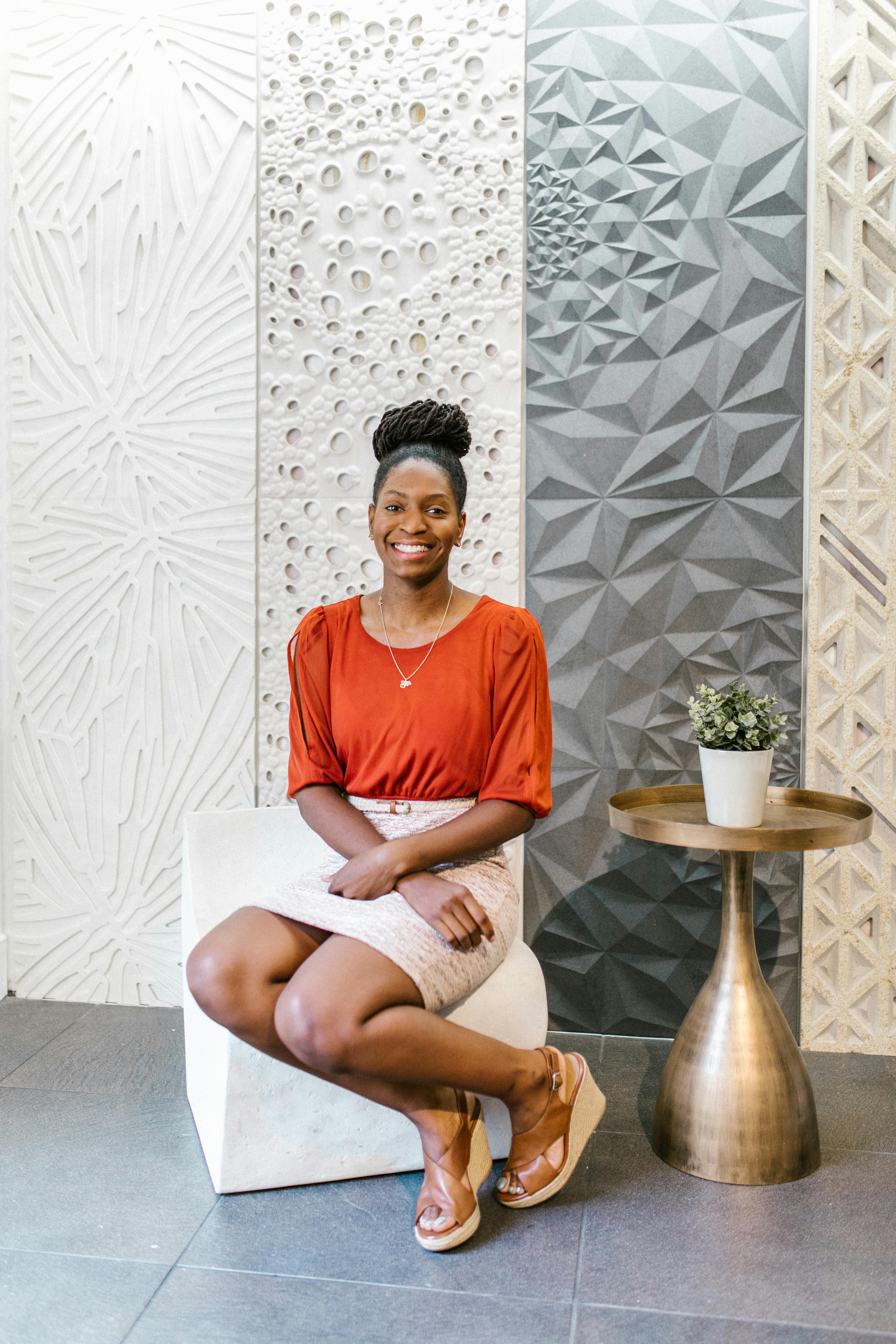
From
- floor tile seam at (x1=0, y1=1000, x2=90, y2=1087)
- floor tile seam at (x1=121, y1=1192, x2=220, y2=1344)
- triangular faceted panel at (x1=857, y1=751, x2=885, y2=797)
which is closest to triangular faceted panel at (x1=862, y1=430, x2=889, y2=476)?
triangular faceted panel at (x1=857, y1=751, x2=885, y2=797)

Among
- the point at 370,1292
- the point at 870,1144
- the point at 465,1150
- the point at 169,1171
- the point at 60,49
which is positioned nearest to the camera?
the point at 370,1292

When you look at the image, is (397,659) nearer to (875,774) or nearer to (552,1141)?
(552,1141)

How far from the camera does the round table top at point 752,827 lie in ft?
6.79

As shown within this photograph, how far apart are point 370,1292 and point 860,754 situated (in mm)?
1732

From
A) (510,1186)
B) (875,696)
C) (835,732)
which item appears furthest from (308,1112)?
(875,696)

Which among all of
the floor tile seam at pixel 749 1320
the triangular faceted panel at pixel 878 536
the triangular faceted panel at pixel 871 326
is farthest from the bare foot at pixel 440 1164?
the triangular faceted panel at pixel 871 326

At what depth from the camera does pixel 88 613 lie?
3.01 meters

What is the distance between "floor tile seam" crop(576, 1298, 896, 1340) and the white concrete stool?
0.44 m

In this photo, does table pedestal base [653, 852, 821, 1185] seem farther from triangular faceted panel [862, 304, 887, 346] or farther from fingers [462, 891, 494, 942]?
triangular faceted panel [862, 304, 887, 346]

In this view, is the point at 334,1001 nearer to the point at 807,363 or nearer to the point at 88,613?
the point at 88,613

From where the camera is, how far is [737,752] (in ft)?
7.03

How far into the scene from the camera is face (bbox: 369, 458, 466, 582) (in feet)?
7.08

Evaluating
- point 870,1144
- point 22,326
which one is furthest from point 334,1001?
point 22,326

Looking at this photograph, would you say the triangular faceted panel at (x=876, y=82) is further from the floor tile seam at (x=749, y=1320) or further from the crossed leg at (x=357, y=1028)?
the floor tile seam at (x=749, y=1320)
